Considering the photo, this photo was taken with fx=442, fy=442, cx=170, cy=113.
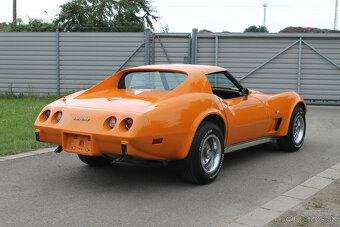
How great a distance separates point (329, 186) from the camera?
16.0 ft

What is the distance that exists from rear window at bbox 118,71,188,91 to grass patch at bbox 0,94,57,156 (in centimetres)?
214

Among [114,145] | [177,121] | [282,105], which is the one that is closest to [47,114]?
[114,145]

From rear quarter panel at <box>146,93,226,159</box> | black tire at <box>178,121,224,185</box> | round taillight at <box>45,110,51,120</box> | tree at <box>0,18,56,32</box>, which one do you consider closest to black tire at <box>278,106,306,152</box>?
black tire at <box>178,121,224,185</box>

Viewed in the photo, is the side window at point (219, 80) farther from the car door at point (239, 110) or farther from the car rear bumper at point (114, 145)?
the car rear bumper at point (114, 145)

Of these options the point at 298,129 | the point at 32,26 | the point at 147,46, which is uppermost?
the point at 32,26

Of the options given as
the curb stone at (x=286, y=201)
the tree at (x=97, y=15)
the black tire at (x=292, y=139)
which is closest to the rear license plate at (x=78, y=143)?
the curb stone at (x=286, y=201)

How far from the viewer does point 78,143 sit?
4.66 m

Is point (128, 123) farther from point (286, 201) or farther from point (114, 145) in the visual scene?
point (286, 201)

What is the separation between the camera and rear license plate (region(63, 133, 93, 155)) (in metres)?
4.57

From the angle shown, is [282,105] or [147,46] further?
[147,46]

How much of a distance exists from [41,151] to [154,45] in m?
9.12

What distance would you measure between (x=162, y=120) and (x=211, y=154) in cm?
98

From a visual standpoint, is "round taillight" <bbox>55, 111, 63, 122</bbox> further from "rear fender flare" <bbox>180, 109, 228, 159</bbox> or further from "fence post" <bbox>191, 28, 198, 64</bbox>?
"fence post" <bbox>191, 28, 198, 64</bbox>

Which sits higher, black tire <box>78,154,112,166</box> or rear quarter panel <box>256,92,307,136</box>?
rear quarter panel <box>256,92,307,136</box>
